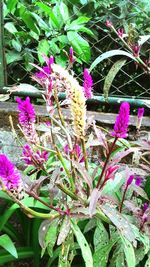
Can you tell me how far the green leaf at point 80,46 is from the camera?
1.88 metres

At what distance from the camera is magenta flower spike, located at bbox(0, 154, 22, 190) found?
2.96ft

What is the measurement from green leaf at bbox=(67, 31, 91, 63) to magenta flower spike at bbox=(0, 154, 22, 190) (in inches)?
41.1

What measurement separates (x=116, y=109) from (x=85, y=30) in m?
0.38

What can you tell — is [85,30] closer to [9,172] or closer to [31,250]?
[31,250]

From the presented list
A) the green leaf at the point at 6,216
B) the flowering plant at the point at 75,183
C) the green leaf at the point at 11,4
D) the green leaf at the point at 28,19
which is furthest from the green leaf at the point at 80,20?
the green leaf at the point at 6,216

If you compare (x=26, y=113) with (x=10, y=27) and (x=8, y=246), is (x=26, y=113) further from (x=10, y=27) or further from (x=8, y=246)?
(x=10, y=27)

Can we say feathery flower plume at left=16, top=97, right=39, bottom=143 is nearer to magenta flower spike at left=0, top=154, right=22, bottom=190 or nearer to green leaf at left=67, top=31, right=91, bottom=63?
magenta flower spike at left=0, top=154, right=22, bottom=190

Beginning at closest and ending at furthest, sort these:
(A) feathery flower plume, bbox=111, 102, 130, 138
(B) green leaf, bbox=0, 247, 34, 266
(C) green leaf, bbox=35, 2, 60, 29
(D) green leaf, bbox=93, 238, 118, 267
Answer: (A) feathery flower plume, bbox=111, 102, 130, 138 → (D) green leaf, bbox=93, 238, 118, 267 → (B) green leaf, bbox=0, 247, 34, 266 → (C) green leaf, bbox=35, 2, 60, 29

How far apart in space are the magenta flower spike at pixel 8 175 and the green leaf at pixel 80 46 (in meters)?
1.04

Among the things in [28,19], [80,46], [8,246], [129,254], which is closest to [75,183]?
[129,254]

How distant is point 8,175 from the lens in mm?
916

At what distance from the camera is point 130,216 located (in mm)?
1271

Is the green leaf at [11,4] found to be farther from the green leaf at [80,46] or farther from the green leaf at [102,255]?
the green leaf at [102,255]

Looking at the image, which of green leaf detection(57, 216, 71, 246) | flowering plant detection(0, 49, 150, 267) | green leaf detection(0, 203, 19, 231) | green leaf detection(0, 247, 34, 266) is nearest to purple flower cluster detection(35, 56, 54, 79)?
flowering plant detection(0, 49, 150, 267)
